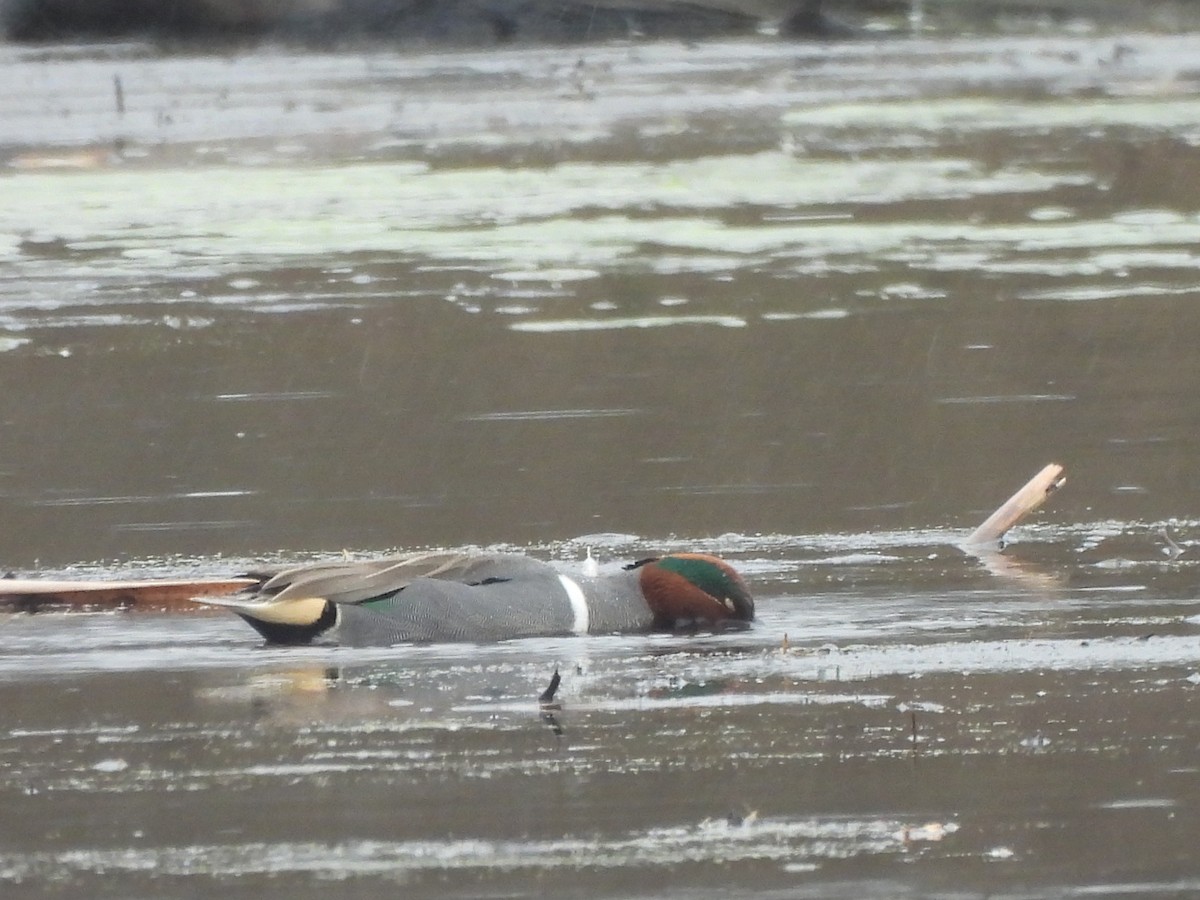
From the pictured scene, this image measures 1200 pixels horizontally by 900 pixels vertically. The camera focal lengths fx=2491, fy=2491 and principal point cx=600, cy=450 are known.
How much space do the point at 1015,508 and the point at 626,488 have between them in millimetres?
1893

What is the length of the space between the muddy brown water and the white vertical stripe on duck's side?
0.21 ft

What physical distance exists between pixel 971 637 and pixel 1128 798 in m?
1.74

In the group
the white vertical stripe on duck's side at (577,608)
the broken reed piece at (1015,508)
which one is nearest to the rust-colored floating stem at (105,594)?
the white vertical stripe on duck's side at (577,608)

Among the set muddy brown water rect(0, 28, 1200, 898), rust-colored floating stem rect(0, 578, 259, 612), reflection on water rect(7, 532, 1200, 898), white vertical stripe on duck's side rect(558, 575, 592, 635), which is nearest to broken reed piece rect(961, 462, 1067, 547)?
muddy brown water rect(0, 28, 1200, 898)

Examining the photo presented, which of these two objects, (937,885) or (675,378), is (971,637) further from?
(675,378)

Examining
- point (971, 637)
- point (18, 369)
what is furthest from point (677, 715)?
point (18, 369)

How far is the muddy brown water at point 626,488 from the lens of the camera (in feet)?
19.7

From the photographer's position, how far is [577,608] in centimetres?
810

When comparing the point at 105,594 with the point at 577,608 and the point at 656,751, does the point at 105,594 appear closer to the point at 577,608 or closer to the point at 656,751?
the point at 577,608

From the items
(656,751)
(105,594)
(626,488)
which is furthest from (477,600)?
(626,488)

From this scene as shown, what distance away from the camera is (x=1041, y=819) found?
19.5 feet

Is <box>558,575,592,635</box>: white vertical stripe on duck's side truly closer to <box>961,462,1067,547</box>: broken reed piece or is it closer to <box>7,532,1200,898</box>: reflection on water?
<box>7,532,1200,898</box>: reflection on water

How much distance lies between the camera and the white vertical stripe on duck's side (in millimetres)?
8094

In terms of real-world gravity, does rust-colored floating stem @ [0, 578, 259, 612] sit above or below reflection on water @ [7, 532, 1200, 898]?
below
